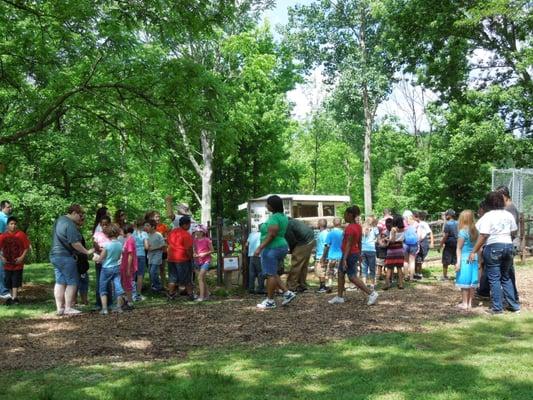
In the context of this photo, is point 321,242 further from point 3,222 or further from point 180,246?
point 3,222

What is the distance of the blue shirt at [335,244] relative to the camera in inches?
456

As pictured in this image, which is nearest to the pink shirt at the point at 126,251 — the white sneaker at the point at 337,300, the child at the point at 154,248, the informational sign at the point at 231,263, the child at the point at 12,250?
the child at the point at 154,248

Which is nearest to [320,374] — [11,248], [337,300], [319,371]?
[319,371]

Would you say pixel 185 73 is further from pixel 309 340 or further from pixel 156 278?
pixel 309 340

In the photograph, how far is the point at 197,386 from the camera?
192 inches

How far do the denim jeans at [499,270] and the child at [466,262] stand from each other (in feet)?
0.72

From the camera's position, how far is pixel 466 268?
8.43 m

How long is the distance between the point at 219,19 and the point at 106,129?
3.56 metres

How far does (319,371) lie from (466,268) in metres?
4.03

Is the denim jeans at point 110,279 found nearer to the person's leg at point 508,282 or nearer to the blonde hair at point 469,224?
the blonde hair at point 469,224

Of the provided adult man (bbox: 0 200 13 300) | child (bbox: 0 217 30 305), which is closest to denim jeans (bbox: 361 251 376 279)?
child (bbox: 0 217 30 305)

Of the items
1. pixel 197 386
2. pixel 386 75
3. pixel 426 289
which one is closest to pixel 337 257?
pixel 426 289

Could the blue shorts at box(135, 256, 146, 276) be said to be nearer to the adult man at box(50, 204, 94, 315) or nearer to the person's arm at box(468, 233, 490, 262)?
the adult man at box(50, 204, 94, 315)

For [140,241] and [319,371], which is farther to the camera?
[140,241]
